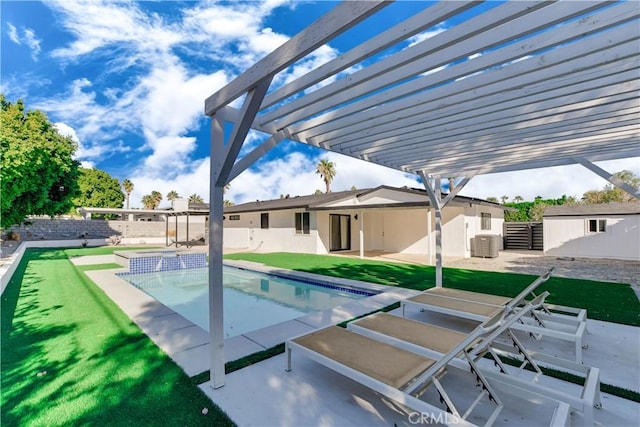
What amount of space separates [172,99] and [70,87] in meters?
5.94

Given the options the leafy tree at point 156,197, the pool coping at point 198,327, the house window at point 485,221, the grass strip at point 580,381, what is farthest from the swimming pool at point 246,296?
the leafy tree at point 156,197

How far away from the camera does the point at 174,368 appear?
11.5ft

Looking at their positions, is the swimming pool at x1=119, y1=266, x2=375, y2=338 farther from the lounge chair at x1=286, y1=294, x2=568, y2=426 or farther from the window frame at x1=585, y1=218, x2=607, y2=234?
the window frame at x1=585, y1=218, x2=607, y2=234

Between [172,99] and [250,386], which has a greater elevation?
[172,99]

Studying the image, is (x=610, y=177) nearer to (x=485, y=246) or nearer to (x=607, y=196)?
(x=485, y=246)

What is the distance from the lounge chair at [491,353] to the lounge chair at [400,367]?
70 millimetres

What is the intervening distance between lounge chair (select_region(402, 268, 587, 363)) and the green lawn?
1.18 meters

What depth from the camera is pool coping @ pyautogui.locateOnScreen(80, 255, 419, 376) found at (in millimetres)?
3955

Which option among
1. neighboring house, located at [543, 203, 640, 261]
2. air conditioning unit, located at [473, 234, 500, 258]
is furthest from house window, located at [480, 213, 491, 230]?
neighboring house, located at [543, 203, 640, 261]

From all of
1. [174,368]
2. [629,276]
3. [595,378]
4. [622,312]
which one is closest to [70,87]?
[174,368]

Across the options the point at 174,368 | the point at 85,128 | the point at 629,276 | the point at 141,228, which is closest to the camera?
the point at 174,368

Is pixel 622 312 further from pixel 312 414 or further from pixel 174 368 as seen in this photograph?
pixel 174 368

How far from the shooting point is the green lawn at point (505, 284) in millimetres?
5773

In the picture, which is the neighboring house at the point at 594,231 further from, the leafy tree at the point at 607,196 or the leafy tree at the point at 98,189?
the leafy tree at the point at 98,189
